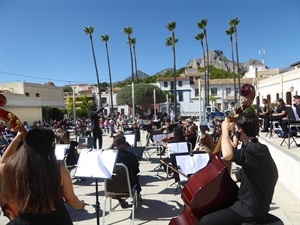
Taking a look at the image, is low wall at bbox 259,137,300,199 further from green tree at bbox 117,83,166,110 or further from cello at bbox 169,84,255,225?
green tree at bbox 117,83,166,110

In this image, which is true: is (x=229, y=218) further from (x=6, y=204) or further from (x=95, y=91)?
(x=95, y=91)

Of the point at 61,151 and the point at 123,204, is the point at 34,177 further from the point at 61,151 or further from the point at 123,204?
the point at 61,151

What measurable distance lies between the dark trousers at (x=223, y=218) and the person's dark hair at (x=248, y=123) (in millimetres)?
744

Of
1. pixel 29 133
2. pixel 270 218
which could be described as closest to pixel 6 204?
pixel 29 133

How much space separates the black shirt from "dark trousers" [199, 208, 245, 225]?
5 centimetres

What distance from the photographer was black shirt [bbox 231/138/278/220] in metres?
2.53

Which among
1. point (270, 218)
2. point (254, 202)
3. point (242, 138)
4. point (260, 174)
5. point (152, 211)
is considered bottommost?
point (152, 211)

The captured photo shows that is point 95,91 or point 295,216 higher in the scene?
point 95,91

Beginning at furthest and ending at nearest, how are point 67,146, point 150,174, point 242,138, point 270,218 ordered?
point 150,174, point 67,146, point 242,138, point 270,218

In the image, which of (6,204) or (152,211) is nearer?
(6,204)

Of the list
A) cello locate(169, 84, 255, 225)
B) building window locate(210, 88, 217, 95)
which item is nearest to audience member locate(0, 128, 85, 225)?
cello locate(169, 84, 255, 225)

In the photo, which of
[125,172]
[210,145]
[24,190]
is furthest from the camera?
[210,145]

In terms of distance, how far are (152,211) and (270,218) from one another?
292 centimetres

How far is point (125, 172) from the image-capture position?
15.3ft
